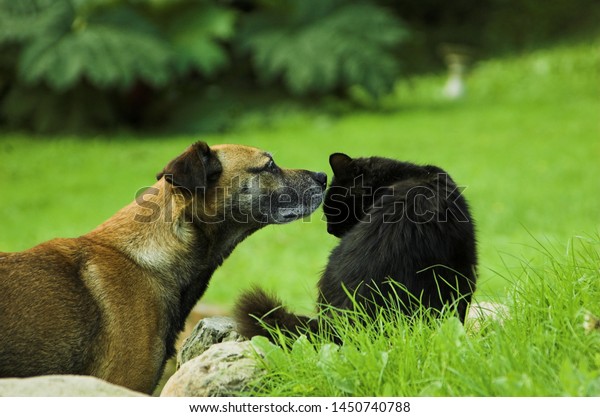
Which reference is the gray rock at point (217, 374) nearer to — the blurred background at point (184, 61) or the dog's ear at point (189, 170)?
the dog's ear at point (189, 170)

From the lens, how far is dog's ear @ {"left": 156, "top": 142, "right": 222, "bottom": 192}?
3.87m

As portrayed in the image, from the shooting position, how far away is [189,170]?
154 inches

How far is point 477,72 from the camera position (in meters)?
17.3

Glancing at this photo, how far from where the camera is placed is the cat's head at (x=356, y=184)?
448 cm

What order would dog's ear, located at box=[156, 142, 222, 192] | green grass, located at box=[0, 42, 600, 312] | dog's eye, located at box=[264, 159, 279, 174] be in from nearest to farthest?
1. dog's ear, located at box=[156, 142, 222, 192]
2. dog's eye, located at box=[264, 159, 279, 174]
3. green grass, located at box=[0, 42, 600, 312]

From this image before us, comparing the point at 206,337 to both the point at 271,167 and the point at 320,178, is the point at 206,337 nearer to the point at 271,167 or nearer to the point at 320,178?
the point at 271,167

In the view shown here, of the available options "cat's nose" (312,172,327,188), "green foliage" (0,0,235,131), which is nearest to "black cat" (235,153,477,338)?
"cat's nose" (312,172,327,188)

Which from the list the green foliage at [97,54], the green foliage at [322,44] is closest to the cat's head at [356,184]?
the green foliage at [97,54]

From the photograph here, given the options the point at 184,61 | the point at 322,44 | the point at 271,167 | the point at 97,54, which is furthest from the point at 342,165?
the point at 322,44

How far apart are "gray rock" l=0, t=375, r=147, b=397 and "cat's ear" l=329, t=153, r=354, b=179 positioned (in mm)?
1875

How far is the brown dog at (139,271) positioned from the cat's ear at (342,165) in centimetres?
38

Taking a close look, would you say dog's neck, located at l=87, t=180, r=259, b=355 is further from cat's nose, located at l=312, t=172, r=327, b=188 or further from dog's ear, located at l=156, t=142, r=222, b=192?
cat's nose, located at l=312, t=172, r=327, b=188

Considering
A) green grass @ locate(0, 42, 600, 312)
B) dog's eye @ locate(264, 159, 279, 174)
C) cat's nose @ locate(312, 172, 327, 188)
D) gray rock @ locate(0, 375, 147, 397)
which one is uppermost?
dog's eye @ locate(264, 159, 279, 174)
